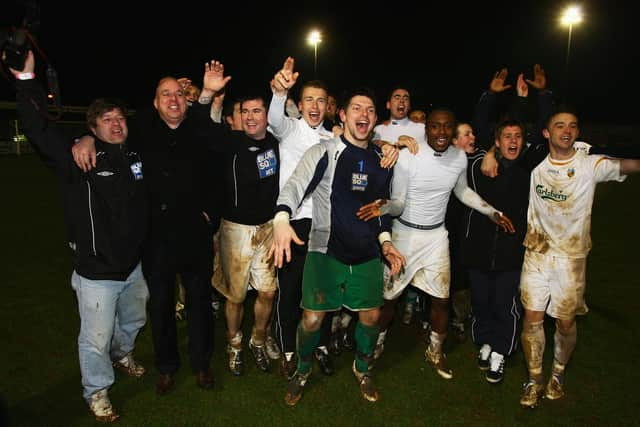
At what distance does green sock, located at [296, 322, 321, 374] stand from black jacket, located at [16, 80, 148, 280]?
1502mm

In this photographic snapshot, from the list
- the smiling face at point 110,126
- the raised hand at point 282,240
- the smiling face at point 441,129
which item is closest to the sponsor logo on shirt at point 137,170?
the smiling face at point 110,126

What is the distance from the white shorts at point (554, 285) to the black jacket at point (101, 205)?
3263 millimetres

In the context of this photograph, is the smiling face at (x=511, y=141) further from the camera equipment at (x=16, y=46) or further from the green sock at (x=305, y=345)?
the camera equipment at (x=16, y=46)

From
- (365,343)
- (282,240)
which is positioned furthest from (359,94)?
(365,343)

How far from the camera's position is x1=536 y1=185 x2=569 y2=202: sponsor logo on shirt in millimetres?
4065

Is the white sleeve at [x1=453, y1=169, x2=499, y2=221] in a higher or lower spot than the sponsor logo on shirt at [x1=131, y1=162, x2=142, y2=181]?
lower

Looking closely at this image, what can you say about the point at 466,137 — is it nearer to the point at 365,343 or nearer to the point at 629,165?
the point at 629,165

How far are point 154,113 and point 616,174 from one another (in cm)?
381

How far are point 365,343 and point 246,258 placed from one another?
1.33m

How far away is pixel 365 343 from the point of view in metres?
4.24

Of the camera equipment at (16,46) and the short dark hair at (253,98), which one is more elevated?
the camera equipment at (16,46)

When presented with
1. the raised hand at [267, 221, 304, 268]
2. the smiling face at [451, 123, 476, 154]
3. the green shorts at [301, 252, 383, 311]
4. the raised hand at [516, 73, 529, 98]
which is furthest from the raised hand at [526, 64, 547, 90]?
the raised hand at [267, 221, 304, 268]

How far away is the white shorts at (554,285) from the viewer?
4.04 meters

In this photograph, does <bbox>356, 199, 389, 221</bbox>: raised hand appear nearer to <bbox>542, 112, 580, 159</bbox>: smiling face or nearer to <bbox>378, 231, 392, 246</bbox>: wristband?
<bbox>378, 231, 392, 246</bbox>: wristband
